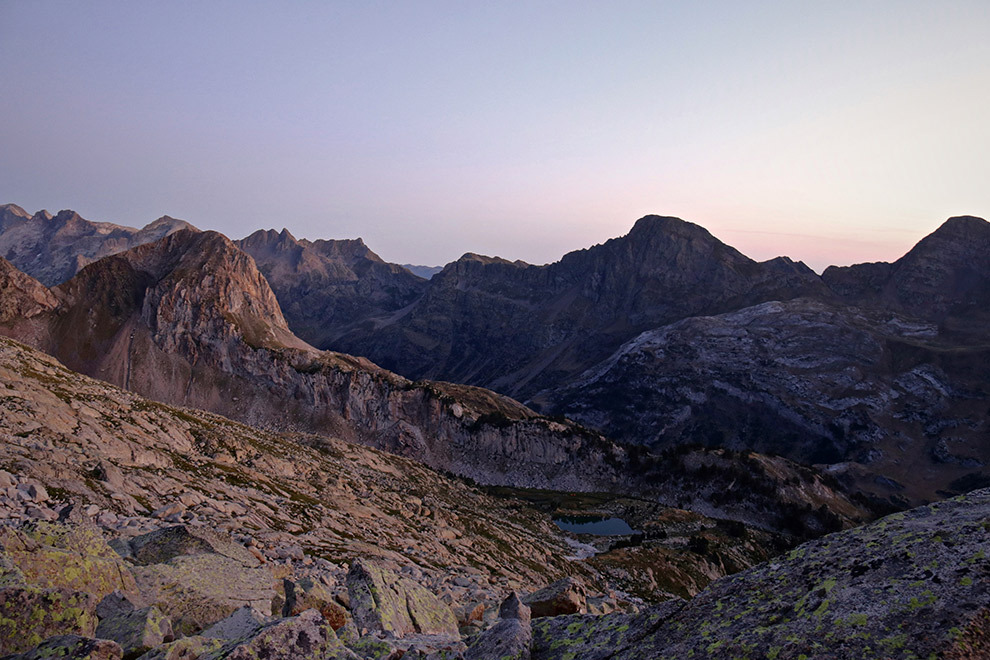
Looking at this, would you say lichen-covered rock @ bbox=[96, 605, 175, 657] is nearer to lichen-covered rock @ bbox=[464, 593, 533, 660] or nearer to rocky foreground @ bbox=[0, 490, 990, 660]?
rocky foreground @ bbox=[0, 490, 990, 660]

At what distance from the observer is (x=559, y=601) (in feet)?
58.4

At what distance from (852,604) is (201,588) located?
16.1 metres

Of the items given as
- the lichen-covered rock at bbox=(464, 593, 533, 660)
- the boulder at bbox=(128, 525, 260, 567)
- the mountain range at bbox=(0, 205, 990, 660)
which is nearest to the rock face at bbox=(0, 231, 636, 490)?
the mountain range at bbox=(0, 205, 990, 660)

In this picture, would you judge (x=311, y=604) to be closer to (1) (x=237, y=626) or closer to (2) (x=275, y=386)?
(1) (x=237, y=626)

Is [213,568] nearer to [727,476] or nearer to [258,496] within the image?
[258,496]

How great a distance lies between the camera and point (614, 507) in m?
131

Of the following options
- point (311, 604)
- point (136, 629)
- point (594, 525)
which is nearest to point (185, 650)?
point (136, 629)

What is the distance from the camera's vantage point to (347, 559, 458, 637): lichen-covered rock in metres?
15.9

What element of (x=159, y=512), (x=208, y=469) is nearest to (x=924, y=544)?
(x=159, y=512)

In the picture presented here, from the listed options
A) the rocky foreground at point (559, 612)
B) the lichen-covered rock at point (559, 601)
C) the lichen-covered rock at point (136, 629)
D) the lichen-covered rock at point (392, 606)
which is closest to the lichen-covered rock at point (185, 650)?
the rocky foreground at point (559, 612)

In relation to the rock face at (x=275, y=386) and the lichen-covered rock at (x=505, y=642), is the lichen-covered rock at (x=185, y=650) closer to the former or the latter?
the lichen-covered rock at (x=505, y=642)

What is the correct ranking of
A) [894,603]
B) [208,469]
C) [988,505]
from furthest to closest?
[208,469], [988,505], [894,603]

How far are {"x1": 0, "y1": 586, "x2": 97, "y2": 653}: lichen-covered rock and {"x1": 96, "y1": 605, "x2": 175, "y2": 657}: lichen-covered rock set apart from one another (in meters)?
0.32

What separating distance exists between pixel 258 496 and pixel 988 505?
49.5 metres
